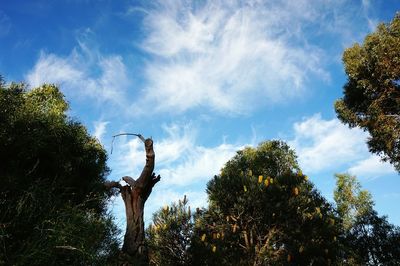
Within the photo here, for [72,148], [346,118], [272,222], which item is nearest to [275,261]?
[272,222]

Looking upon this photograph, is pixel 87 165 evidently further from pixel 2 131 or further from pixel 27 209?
pixel 27 209

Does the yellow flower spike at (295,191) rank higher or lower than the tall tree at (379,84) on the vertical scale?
lower

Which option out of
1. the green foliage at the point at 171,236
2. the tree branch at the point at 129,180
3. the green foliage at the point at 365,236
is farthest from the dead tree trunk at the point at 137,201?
the green foliage at the point at 365,236

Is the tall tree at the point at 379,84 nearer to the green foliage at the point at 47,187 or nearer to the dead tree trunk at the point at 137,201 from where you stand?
the dead tree trunk at the point at 137,201

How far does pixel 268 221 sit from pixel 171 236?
7.11 m

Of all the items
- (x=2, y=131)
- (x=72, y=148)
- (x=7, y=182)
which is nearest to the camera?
(x=7, y=182)

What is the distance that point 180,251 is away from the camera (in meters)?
20.5

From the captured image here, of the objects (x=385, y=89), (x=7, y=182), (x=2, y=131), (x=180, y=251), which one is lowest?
(x=7, y=182)

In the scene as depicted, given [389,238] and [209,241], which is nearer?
[209,241]

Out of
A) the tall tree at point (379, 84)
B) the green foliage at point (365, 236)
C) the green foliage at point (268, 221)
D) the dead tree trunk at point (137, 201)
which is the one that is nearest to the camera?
the dead tree trunk at point (137, 201)

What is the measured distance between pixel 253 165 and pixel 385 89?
55.2 feet

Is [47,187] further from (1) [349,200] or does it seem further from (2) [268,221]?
(1) [349,200]

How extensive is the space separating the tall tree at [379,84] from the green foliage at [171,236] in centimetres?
1197

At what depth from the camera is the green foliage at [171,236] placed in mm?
20422
